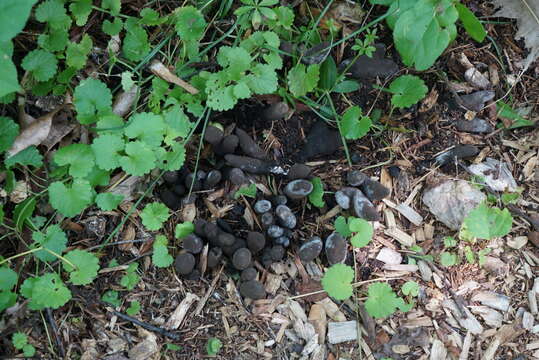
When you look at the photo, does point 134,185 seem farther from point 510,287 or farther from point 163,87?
point 510,287

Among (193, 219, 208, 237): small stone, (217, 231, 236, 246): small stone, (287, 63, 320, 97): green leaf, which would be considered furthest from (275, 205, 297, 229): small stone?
(287, 63, 320, 97): green leaf

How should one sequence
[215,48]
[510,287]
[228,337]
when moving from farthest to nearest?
[215,48] → [510,287] → [228,337]

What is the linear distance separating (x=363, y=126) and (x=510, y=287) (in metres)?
1.06

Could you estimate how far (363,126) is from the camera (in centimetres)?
241

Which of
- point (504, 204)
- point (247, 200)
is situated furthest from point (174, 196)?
point (504, 204)

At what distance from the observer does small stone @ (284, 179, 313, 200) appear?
7.84 ft

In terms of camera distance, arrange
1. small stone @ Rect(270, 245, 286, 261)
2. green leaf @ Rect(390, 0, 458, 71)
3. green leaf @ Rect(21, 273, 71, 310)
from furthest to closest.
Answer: small stone @ Rect(270, 245, 286, 261), green leaf @ Rect(390, 0, 458, 71), green leaf @ Rect(21, 273, 71, 310)

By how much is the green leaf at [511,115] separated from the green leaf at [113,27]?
2007 millimetres

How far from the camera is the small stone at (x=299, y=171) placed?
2.42 meters

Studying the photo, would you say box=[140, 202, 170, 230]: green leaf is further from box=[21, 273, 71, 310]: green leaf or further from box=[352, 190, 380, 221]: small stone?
box=[352, 190, 380, 221]: small stone

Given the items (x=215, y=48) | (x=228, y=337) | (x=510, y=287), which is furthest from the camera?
(x=215, y=48)

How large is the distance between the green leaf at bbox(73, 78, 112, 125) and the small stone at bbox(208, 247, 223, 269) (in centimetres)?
84

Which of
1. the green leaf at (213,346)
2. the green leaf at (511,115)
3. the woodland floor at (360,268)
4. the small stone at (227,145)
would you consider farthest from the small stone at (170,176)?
the green leaf at (511,115)

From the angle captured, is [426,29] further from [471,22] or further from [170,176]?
[170,176]
